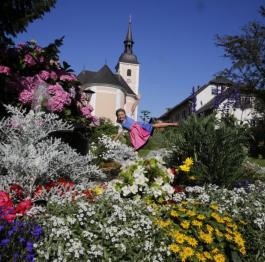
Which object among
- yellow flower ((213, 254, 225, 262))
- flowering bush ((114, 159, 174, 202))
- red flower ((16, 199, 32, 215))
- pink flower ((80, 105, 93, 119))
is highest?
pink flower ((80, 105, 93, 119))

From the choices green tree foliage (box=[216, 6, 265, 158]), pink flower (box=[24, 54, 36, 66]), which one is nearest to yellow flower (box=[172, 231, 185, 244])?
pink flower (box=[24, 54, 36, 66])

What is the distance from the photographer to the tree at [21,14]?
21.6 feet

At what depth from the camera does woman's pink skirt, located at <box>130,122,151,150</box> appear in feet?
25.9

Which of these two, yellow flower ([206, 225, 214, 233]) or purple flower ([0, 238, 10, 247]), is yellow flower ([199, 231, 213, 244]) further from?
purple flower ([0, 238, 10, 247])

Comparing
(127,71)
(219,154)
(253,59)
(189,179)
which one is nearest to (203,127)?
(219,154)

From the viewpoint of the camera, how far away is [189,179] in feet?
17.1

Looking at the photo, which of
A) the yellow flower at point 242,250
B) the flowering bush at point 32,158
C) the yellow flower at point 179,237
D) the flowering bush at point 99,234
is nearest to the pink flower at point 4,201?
the flowering bush at point 99,234

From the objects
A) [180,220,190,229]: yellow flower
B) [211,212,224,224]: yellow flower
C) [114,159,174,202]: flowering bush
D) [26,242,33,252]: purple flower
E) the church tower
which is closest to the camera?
[26,242,33,252]: purple flower

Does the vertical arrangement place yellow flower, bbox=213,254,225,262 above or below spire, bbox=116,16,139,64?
below

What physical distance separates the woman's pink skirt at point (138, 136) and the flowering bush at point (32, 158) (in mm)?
3487

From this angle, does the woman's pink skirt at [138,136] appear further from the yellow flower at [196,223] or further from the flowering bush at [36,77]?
the yellow flower at [196,223]

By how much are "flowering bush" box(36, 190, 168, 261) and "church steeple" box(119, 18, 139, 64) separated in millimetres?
77076

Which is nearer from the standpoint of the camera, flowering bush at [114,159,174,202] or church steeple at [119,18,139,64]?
flowering bush at [114,159,174,202]

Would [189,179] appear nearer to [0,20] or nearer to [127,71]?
[0,20]
